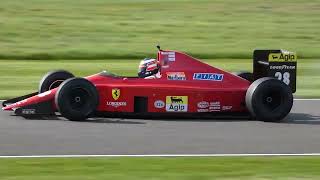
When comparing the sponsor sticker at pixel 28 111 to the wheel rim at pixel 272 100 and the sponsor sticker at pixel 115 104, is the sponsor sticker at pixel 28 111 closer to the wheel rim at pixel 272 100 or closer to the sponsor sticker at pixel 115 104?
the sponsor sticker at pixel 115 104

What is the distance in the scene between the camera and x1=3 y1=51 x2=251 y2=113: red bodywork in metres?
11.2

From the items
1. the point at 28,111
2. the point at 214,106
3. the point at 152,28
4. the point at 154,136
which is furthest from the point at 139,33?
the point at 154,136

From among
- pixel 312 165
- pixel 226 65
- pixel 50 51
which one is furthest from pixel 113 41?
pixel 312 165

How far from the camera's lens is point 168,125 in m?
10.9

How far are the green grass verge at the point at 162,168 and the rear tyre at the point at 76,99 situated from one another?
2.60 m

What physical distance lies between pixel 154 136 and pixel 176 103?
143 cm

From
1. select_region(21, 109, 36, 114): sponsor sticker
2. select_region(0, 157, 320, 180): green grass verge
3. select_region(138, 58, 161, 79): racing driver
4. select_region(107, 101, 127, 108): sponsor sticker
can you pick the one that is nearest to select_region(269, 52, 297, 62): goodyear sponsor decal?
select_region(138, 58, 161, 79): racing driver

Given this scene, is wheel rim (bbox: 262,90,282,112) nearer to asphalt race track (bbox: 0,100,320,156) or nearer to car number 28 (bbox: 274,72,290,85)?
asphalt race track (bbox: 0,100,320,156)

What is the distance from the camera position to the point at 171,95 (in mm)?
11281

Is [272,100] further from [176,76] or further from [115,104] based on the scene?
[115,104]

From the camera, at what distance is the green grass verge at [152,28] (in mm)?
21828

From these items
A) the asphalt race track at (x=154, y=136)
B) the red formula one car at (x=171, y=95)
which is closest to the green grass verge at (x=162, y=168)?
the asphalt race track at (x=154, y=136)

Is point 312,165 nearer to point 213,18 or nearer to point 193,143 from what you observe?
point 193,143

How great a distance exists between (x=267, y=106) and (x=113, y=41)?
12.1 m
